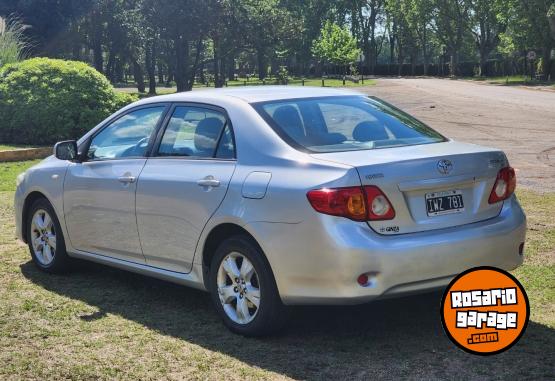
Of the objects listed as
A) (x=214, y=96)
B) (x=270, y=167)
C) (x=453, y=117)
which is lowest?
(x=453, y=117)

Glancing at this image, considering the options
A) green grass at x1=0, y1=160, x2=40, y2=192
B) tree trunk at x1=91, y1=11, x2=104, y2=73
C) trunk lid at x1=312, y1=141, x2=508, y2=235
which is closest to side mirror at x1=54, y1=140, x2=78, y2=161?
trunk lid at x1=312, y1=141, x2=508, y2=235

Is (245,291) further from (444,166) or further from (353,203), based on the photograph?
(444,166)

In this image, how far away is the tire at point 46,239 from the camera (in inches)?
292

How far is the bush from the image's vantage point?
18094 millimetres

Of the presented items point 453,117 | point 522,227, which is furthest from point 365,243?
point 453,117

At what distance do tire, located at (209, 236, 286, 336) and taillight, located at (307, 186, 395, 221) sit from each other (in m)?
0.60

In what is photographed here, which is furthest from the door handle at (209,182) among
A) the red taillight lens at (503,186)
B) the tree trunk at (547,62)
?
the tree trunk at (547,62)

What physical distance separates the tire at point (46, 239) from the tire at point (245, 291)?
218 centimetres

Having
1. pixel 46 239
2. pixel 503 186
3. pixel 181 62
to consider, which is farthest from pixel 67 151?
pixel 181 62

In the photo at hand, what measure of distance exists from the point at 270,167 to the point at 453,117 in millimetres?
22626

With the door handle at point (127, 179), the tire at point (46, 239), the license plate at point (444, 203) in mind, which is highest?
the door handle at point (127, 179)

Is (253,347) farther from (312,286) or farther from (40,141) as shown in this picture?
(40,141)

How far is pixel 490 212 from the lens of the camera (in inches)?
215

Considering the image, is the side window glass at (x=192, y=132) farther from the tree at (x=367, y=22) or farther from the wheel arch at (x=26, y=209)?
the tree at (x=367, y=22)
